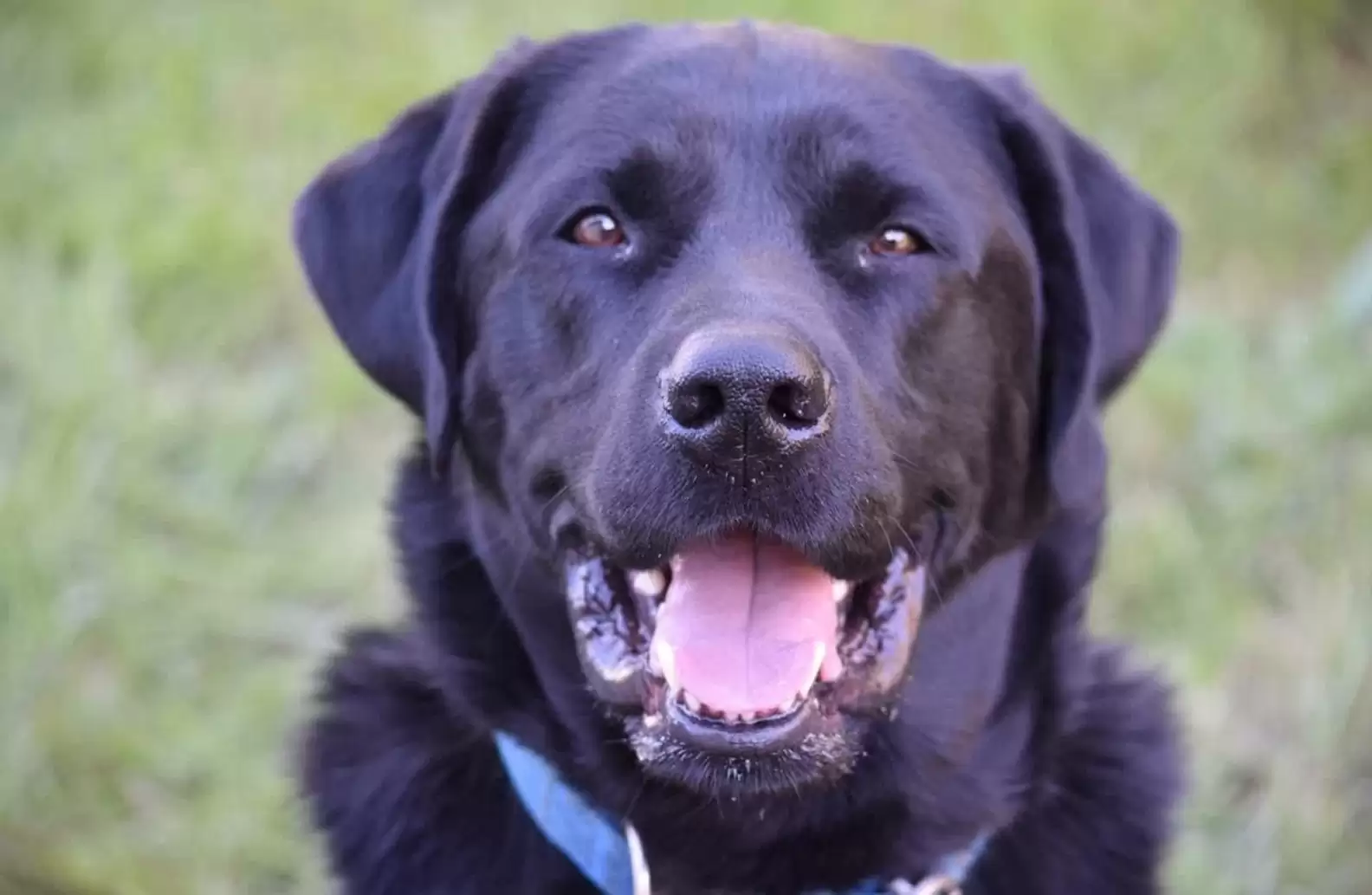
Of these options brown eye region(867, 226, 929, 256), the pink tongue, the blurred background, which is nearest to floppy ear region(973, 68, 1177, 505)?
brown eye region(867, 226, 929, 256)

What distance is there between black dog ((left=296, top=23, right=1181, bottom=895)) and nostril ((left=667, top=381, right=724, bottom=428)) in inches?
1.5

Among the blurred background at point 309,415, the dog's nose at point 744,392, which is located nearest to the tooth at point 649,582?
the dog's nose at point 744,392

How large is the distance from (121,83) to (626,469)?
4371mm

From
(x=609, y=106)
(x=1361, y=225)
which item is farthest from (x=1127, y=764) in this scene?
(x=1361, y=225)

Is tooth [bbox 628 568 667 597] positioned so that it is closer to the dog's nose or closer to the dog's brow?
the dog's nose

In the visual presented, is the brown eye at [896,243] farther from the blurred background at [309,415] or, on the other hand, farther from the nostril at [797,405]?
the blurred background at [309,415]

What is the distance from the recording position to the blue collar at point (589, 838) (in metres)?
2.15

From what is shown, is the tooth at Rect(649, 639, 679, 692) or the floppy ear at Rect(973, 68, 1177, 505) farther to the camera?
the floppy ear at Rect(973, 68, 1177, 505)

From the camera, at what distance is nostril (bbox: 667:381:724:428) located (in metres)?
1.73

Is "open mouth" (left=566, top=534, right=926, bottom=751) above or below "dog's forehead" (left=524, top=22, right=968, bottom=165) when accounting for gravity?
below

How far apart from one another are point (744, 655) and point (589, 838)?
41 centimetres

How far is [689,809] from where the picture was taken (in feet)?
7.04

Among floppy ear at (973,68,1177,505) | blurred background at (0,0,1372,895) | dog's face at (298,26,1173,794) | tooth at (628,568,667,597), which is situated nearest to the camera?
dog's face at (298,26,1173,794)

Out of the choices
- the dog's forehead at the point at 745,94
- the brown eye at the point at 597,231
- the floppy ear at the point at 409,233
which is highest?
the dog's forehead at the point at 745,94
